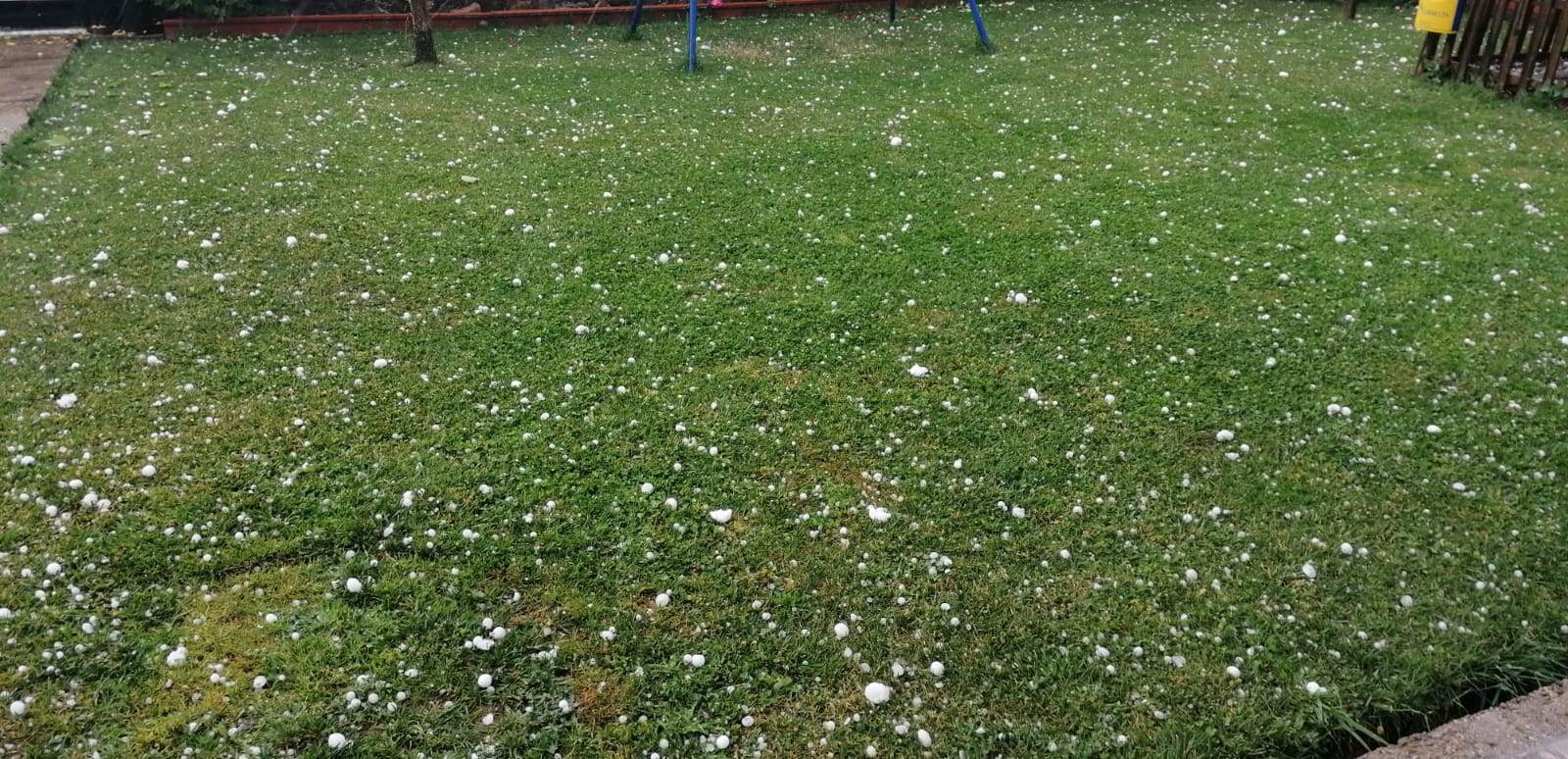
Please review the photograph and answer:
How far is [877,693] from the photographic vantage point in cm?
237

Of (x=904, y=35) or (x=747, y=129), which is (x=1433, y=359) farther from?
(x=904, y=35)

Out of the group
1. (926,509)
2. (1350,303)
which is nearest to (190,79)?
(926,509)

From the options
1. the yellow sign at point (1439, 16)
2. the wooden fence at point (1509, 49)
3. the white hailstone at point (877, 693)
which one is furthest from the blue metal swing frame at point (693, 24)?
the white hailstone at point (877, 693)

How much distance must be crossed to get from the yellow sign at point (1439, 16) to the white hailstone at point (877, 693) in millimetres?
7110

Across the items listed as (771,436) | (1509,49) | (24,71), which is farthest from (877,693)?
(24,71)

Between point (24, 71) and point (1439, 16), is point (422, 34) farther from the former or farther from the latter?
point (1439, 16)

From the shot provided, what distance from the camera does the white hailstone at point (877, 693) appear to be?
2367 mm

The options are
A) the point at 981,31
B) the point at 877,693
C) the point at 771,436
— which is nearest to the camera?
the point at 877,693

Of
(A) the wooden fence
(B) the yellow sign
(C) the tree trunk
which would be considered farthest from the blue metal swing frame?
(A) the wooden fence

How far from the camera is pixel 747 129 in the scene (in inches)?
251

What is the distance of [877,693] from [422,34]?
283 inches

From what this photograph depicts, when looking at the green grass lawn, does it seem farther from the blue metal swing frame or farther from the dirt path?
the blue metal swing frame

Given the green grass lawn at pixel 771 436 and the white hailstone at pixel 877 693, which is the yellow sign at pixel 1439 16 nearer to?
the green grass lawn at pixel 771 436

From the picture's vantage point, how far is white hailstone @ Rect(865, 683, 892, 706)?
7.77 feet
